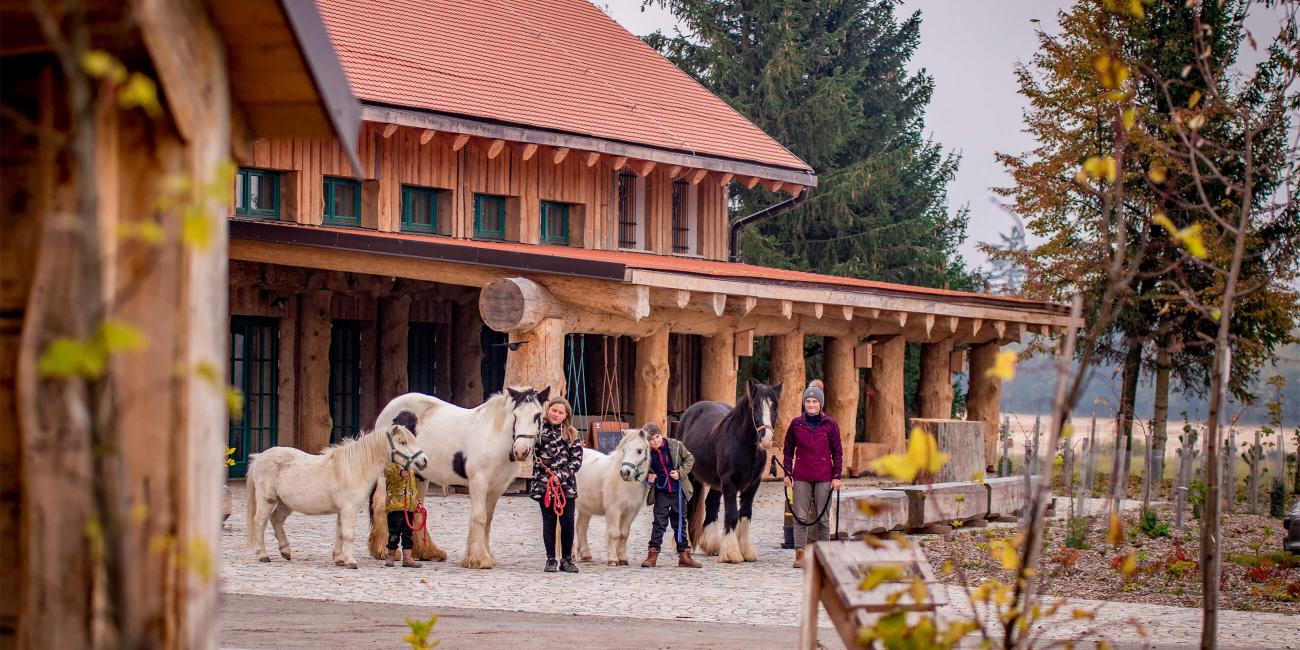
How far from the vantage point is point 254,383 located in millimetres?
21266

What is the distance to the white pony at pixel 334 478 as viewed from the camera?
516 inches

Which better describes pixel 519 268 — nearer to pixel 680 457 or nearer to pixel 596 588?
pixel 680 457

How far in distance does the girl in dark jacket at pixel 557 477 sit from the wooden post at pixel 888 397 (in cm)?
1077

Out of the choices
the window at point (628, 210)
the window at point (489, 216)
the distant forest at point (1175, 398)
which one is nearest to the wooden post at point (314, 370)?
the window at point (489, 216)

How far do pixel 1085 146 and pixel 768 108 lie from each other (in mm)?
13846

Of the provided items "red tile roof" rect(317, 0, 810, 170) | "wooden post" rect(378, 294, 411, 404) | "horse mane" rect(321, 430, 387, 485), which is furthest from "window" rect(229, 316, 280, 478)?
"horse mane" rect(321, 430, 387, 485)

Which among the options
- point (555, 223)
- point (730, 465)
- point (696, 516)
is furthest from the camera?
point (555, 223)

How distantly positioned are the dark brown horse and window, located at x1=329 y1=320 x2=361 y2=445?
8754mm

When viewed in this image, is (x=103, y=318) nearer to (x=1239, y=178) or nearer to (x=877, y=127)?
(x=1239, y=178)

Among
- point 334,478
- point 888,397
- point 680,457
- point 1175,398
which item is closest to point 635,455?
point 680,457

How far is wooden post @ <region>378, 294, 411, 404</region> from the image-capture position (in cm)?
2214

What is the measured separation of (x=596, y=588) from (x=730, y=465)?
92.8 inches

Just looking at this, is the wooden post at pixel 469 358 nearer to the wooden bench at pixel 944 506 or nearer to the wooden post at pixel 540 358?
the wooden post at pixel 540 358

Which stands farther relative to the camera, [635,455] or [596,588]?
[635,455]
